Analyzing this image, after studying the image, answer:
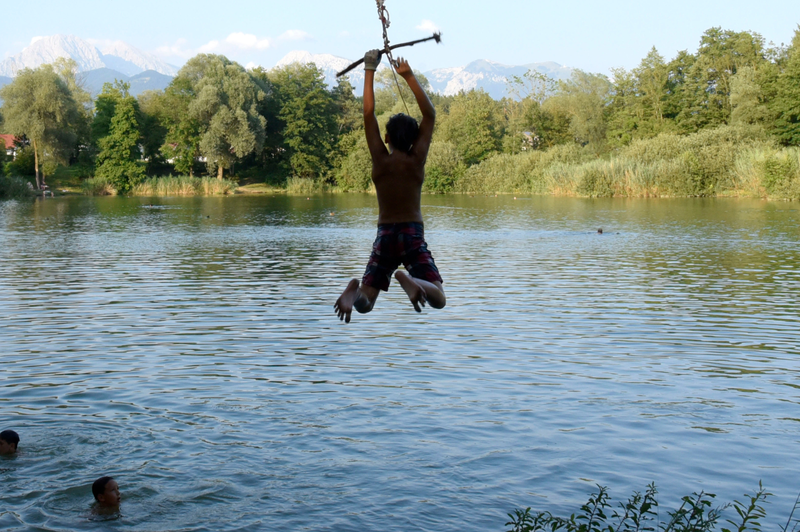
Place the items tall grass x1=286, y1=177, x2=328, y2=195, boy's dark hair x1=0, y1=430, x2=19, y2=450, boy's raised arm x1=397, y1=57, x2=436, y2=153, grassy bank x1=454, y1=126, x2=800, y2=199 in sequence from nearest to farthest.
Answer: boy's raised arm x1=397, y1=57, x2=436, y2=153 < boy's dark hair x1=0, y1=430, x2=19, y2=450 < grassy bank x1=454, y1=126, x2=800, y2=199 < tall grass x1=286, y1=177, x2=328, y2=195

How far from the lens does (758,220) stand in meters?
41.3

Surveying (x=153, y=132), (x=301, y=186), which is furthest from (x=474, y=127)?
(x=153, y=132)

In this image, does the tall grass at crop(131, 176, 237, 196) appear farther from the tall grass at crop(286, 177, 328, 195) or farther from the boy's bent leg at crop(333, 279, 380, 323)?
the boy's bent leg at crop(333, 279, 380, 323)

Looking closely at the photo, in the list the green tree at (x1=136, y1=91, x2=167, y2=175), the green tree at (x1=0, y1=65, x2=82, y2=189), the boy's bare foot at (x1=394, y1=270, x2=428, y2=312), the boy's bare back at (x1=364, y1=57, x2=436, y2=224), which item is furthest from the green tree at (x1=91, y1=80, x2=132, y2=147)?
the boy's bare foot at (x1=394, y1=270, x2=428, y2=312)

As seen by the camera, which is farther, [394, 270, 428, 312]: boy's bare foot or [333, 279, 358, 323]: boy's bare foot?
[333, 279, 358, 323]: boy's bare foot

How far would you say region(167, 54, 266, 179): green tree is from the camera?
287ft

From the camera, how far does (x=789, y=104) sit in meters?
72.7

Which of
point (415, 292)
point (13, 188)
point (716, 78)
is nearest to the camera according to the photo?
point (415, 292)

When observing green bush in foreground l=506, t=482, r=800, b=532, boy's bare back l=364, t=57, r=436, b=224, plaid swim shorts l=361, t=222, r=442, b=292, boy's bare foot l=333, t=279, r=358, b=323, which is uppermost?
boy's bare back l=364, t=57, r=436, b=224

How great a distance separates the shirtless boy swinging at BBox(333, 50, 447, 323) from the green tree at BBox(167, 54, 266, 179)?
3268 inches

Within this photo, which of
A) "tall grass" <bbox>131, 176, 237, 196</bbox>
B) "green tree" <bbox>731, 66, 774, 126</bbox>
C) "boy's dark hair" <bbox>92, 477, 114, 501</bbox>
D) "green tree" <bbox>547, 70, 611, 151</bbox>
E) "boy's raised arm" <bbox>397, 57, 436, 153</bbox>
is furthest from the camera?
"green tree" <bbox>547, 70, 611, 151</bbox>

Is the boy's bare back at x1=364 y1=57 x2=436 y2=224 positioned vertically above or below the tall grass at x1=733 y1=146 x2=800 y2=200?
below

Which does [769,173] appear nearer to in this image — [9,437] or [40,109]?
[9,437]

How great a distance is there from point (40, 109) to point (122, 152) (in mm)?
12091
